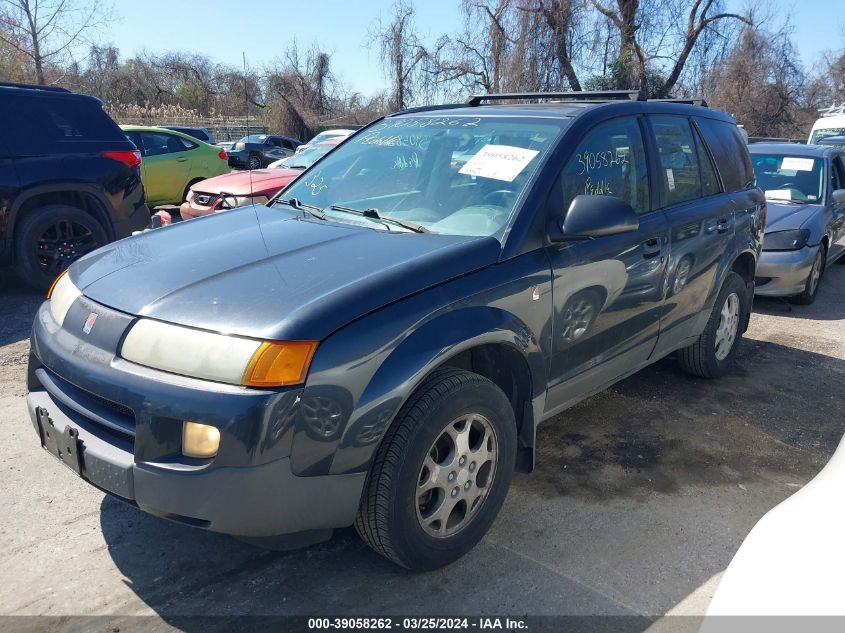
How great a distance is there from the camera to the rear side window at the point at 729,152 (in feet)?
15.0

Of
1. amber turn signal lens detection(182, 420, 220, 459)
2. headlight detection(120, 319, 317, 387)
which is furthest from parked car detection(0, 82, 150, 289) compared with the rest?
amber turn signal lens detection(182, 420, 220, 459)

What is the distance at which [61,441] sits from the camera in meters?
2.54

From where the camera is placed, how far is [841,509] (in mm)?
1679

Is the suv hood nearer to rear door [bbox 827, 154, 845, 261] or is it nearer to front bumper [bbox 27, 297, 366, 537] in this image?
front bumper [bbox 27, 297, 366, 537]

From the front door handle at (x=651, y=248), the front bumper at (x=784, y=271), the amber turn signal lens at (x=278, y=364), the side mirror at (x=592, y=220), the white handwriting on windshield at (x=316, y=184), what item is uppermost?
the white handwriting on windshield at (x=316, y=184)

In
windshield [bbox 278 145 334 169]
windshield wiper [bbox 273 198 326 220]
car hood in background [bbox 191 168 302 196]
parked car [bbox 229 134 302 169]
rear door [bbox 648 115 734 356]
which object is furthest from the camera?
parked car [bbox 229 134 302 169]

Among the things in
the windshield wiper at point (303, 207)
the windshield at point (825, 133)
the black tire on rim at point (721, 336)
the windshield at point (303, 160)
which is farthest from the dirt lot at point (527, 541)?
the windshield at point (825, 133)

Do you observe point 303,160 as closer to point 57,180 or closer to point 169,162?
point 169,162

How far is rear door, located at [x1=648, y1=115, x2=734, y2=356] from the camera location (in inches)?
156

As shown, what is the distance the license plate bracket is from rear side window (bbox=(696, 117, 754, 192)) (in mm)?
3992

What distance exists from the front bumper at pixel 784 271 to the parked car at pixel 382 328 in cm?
355

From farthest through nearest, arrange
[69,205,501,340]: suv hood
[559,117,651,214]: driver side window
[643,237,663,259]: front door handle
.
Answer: [643,237,663,259]: front door handle < [559,117,651,214]: driver side window < [69,205,501,340]: suv hood

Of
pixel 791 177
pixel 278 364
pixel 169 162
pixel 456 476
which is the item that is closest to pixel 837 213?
pixel 791 177

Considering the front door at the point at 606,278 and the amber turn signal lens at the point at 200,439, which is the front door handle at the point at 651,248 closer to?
the front door at the point at 606,278
